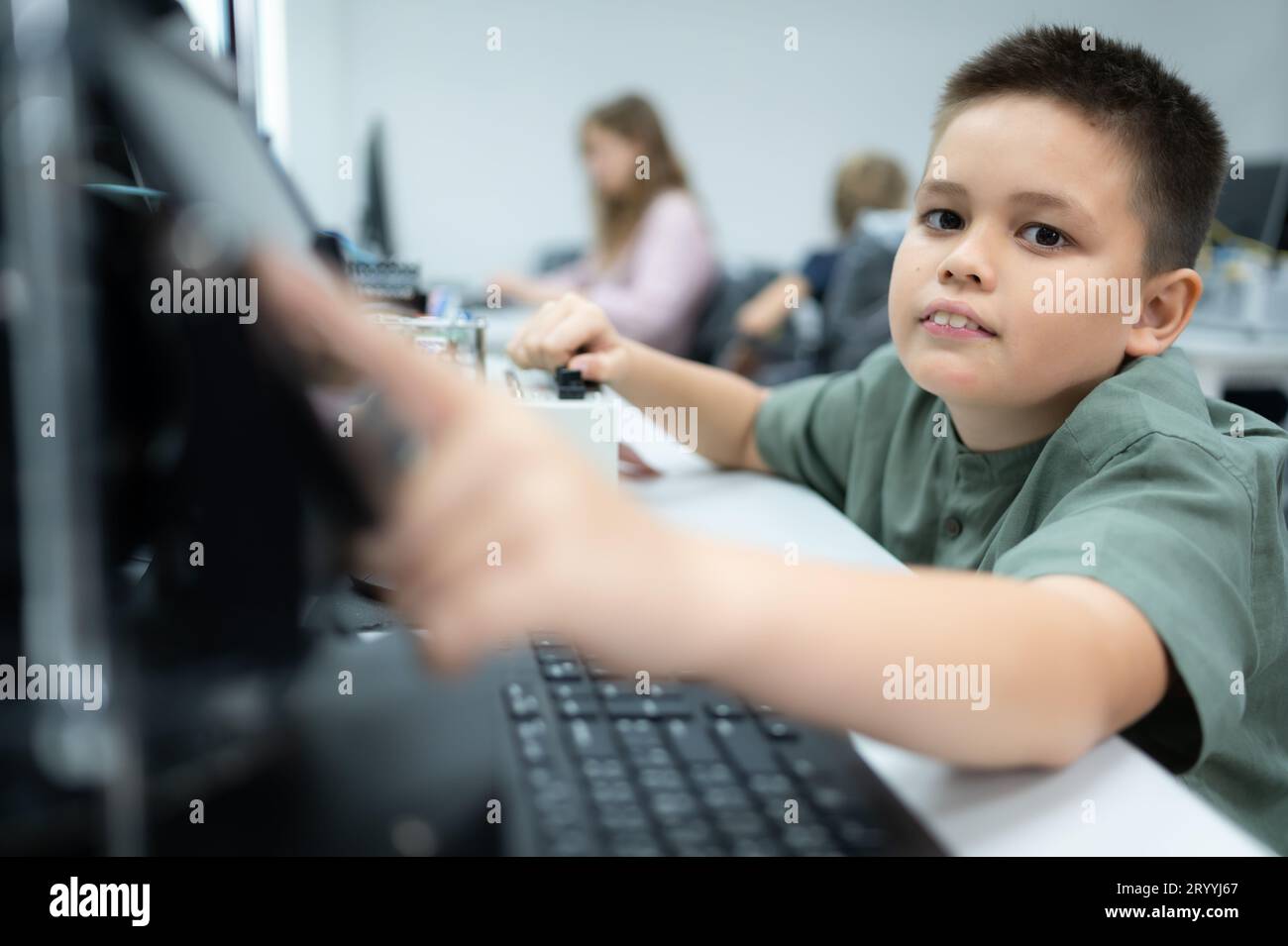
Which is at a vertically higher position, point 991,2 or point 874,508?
point 991,2

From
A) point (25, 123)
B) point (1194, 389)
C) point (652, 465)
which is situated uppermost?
point (25, 123)

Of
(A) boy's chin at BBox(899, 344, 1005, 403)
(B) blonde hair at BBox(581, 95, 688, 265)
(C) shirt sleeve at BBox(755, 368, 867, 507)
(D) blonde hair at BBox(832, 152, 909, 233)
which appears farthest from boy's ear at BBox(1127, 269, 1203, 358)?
(D) blonde hair at BBox(832, 152, 909, 233)

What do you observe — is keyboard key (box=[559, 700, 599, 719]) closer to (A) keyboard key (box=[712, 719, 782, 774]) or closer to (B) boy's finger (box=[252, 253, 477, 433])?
(A) keyboard key (box=[712, 719, 782, 774])

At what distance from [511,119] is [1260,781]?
177 inches

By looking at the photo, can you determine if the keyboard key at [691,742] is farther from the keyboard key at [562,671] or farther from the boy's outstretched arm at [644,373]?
the boy's outstretched arm at [644,373]

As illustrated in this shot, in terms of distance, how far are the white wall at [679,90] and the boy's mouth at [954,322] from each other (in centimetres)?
402

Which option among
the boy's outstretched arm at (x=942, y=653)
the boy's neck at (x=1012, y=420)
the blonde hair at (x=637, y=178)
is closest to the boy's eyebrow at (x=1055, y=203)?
the boy's neck at (x=1012, y=420)

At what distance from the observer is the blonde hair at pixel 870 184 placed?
2906 mm

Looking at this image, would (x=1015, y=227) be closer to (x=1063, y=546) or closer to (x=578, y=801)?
(x=1063, y=546)

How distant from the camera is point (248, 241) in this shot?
0.25m

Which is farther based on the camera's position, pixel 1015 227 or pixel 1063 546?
pixel 1015 227

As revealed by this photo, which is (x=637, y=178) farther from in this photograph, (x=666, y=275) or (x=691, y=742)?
(x=691, y=742)

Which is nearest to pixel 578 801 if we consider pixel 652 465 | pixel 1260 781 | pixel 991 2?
pixel 1260 781

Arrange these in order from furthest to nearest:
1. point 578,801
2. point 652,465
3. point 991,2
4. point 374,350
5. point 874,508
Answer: point 991,2 → point 652,465 → point 874,508 → point 578,801 → point 374,350
